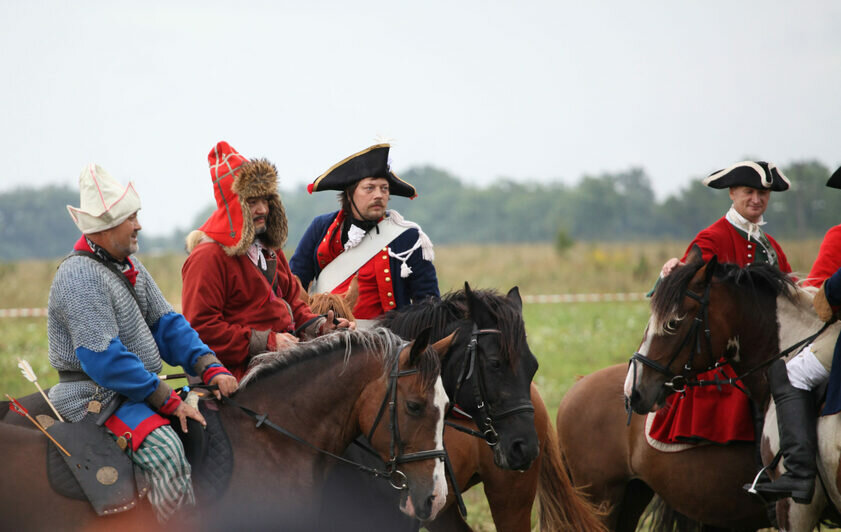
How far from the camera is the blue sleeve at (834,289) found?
4231mm

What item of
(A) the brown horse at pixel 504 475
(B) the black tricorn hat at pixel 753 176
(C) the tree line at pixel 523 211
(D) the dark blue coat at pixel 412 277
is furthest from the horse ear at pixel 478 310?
(C) the tree line at pixel 523 211

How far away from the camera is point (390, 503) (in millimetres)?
4309

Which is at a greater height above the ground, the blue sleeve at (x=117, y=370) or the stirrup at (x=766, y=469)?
the blue sleeve at (x=117, y=370)

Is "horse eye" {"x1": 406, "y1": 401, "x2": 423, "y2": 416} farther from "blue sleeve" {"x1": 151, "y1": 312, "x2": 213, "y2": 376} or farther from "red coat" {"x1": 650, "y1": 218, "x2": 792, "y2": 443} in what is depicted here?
"red coat" {"x1": 650, "y1": 218, "x2": 792, "y2": 443}

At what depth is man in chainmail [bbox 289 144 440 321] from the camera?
5.11 meters

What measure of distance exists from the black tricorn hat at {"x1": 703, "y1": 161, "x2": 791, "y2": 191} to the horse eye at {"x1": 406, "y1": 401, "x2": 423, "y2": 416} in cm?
308

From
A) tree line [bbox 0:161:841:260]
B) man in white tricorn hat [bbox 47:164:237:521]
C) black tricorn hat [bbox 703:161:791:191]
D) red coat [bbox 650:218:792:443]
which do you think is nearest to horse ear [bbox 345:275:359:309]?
man in white tricorn hat [bbox 47:164:237:521]

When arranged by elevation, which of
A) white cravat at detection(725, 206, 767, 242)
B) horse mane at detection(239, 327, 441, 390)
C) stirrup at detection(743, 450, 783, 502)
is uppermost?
white cravat at detection(725, 206, 767, 242)

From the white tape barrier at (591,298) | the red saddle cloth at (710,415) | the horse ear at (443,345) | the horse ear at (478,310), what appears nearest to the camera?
the horse ear at (443,345)

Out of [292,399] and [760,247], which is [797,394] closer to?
[760,247]

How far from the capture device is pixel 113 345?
134 inches

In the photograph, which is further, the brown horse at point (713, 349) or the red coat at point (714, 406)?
the red coat at point (714, 406)

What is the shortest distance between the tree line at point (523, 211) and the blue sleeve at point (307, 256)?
51.3 m

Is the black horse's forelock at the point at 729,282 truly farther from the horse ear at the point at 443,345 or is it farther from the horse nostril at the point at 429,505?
the horse nostril at the point at 429,505
